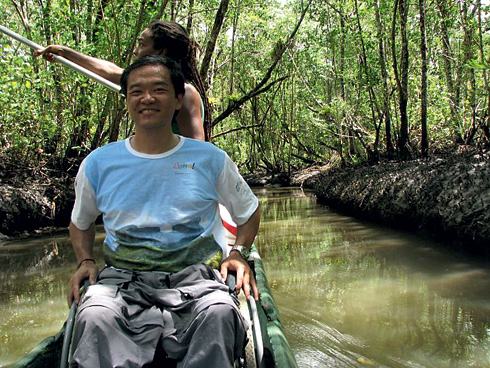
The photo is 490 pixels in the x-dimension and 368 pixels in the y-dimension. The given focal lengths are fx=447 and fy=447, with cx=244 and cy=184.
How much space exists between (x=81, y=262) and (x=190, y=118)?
121 centimetres

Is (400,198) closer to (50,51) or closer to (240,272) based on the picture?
(50,51)

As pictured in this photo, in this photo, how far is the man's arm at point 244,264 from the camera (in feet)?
6.10

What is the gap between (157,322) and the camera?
1576 millimetres

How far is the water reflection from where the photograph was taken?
10.5 ft

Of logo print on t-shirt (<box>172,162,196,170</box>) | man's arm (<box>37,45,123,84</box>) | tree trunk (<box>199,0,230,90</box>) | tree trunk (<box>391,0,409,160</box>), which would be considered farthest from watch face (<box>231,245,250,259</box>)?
tree trunk (<box>391,0,409,160</box>)

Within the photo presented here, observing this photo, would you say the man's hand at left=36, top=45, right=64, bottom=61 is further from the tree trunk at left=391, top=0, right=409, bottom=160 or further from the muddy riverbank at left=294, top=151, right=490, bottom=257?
the tree trunk at left=391, top=0, right=409, bottom=160

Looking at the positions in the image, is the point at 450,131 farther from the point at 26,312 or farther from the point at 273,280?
the point at 26,312

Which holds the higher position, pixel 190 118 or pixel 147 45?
pixel 147 45

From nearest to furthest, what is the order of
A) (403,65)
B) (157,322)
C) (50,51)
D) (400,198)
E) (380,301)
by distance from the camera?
(157,322) → (50,51) → (380,301) → (400,198) → (403,65)

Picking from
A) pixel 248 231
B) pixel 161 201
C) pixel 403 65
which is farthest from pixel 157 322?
pixel 403 65

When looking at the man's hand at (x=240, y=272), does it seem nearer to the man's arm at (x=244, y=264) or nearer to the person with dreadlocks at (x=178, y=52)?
the man's arm at (x=244, y=264)

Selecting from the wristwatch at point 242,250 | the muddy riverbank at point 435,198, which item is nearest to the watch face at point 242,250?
the wristwatch at point 242,250

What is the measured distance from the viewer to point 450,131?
428 inches

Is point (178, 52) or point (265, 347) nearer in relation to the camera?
point (265, 347)
